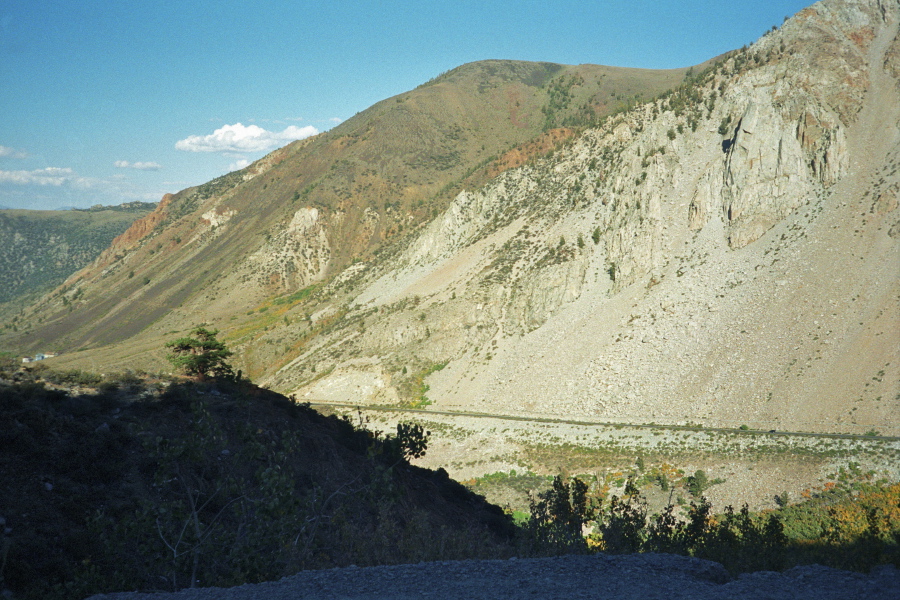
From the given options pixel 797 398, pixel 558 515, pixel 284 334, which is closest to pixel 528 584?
pixel 558 515

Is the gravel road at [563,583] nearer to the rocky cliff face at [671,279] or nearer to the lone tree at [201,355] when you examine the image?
the lone tree at [201,355]

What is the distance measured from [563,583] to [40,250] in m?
222

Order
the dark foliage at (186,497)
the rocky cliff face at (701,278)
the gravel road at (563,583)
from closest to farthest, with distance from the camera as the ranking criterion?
the gravel road at (563,583), the dark foliage at (186,497), the rocky cliff face at (701,278)

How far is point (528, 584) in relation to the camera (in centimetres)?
916

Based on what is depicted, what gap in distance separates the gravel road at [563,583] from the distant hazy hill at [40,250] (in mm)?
185031

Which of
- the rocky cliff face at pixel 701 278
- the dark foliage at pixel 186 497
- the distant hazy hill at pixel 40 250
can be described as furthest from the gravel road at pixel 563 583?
the distant hazy hill at pixel 40 250

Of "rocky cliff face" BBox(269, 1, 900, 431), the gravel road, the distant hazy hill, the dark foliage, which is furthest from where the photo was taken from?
the distant hazy hill

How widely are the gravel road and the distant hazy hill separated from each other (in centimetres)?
18503

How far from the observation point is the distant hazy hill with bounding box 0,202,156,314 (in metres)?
169

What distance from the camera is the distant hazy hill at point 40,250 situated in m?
169

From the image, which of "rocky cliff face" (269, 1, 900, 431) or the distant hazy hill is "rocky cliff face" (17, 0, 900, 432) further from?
the distant hazy hill

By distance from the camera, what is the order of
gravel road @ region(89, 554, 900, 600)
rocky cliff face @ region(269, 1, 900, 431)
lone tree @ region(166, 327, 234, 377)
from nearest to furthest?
gravel road @ region(89, 554, 900, 600) < lone tree @ region(166, 327, 234, 377) < rocky cliff face @ region(269, 1, 900, 431)

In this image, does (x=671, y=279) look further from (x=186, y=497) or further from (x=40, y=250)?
(x=40, y=250)

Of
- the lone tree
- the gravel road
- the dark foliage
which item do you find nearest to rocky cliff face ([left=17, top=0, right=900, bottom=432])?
the dark foliage
